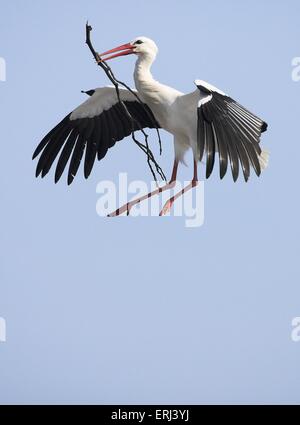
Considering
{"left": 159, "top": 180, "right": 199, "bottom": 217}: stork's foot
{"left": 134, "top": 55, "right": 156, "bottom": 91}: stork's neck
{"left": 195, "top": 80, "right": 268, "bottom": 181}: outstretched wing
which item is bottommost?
{"left": 159, "top": 180, "right": 199, "bottom": 217}: stork's foot

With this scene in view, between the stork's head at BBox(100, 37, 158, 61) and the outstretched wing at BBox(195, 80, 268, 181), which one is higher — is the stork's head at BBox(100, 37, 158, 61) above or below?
above

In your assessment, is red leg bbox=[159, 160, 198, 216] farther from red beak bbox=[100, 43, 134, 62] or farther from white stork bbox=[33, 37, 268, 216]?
red beak bbox=[100, 43, 134, 62]

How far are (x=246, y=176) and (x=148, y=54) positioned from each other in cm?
158

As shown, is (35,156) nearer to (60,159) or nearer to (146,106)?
(60,159)

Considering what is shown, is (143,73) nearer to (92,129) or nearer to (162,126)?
(162,126)

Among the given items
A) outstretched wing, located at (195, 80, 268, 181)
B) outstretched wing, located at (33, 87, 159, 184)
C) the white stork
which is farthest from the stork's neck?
outstretched wing, located at (33, 87, 159, 184)

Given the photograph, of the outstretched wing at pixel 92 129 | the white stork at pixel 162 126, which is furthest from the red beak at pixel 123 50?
the outstretched wing at pixel 92 129

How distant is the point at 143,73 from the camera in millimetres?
8094

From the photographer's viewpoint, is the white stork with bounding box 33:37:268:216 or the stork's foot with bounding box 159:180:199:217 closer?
the white stork with bounding box 33:37:268:216

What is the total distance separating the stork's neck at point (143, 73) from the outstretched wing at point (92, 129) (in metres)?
0.96

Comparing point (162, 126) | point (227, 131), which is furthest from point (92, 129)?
point (227, 131)

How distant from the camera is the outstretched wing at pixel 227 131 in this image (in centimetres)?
731

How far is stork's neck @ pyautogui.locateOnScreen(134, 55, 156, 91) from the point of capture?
806 centimetres
